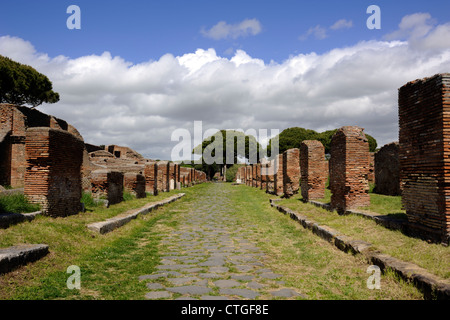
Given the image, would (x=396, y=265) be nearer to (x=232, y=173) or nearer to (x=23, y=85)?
(x=23, y=85)

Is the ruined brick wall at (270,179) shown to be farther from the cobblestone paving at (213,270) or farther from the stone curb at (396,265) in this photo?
the stone curb at (396,265)

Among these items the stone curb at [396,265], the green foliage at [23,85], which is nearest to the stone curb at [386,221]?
the stone curb at [396,265]

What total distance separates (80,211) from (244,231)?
4398 millimetres

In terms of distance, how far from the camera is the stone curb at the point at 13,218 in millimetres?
5832

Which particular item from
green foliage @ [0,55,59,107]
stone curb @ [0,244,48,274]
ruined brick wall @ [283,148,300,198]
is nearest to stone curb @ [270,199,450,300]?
stone curb @ [0,244,48,274]

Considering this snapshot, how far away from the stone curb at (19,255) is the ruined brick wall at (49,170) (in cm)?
274

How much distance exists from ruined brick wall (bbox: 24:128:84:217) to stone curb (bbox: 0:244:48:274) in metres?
2.74

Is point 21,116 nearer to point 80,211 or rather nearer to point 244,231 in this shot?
point 80,211

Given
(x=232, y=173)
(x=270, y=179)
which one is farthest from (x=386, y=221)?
(x=232, y=173)

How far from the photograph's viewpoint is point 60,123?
899 inches

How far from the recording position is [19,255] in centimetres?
435

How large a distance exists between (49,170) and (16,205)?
963 mm

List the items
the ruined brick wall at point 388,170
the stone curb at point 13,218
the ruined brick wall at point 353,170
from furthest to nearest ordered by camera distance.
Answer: the ruined brick wall at point 388,170
the ruined brick wall at point 353,170
the stone curb at point 13,218
